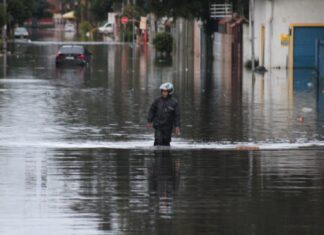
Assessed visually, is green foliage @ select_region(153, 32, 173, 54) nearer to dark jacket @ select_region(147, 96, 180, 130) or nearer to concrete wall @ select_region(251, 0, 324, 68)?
concrete wall @ select_region(251, 0, 324, 68)

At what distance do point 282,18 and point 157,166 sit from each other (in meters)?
38.3

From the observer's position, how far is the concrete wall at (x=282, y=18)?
5447cm

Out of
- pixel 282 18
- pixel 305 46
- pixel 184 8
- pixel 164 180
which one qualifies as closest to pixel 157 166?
pixel 164 180

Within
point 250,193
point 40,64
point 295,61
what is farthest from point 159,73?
point 250,193

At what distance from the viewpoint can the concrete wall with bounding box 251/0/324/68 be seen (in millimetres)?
54469

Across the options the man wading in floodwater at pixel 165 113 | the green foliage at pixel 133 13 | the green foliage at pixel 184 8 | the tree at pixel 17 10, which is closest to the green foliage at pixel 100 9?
the tree at pixel 17 10

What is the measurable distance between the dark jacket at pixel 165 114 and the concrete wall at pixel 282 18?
117ft

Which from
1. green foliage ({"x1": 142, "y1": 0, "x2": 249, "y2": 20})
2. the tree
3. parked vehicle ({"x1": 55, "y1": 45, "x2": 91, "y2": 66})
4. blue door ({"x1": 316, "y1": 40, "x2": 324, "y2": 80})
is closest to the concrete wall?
blue door ({"x1": 316, "y1": 40, "x2": 324, "y2": 80})

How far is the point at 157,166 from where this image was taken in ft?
58.3

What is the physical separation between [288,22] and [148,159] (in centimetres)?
3736

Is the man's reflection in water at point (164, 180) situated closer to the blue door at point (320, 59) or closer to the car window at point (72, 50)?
the blue door at point (320, 59)

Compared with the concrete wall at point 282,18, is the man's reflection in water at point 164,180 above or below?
below

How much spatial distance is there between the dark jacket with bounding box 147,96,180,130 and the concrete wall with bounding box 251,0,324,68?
3557 centimetres

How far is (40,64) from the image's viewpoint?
203ft
